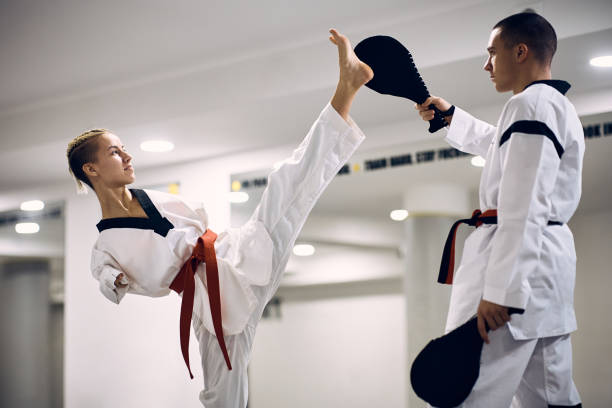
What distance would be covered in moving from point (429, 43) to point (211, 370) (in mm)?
1774

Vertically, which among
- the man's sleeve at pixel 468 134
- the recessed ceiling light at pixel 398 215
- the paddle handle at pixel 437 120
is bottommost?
the recessed ceiling light at pixel 398 215

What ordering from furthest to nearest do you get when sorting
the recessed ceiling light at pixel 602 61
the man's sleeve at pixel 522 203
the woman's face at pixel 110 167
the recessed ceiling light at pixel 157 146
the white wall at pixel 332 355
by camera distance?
the recessed ceiling light at pixel 157 146, the white wall at pixel 332 355, the recessed ceiling light at pixel 602 61, the woman's face at pixel 110 167, the man's sleeve at pixel 522 203

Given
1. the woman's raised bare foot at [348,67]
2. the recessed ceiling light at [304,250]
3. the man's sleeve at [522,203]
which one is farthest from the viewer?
the recessed ceiling light at [304,250]

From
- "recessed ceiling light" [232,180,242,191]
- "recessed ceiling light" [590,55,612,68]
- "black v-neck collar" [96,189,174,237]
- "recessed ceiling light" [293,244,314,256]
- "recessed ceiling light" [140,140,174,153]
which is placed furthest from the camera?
"recessed ceiling light" [232,180,242,191]

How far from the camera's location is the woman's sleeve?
7.68 feet

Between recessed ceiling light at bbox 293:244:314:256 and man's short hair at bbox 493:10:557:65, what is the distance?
2190 mm

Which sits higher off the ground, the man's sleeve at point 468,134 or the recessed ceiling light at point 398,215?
the man's sleeve at point 468,134

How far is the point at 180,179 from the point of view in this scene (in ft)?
14.8

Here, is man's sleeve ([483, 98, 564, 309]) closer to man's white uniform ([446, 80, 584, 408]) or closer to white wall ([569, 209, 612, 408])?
man's white uniform ([446, 80, 584, 408])

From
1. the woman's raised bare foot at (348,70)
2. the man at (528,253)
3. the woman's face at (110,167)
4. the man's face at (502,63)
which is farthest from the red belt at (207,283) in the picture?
the man's face at (502,63)

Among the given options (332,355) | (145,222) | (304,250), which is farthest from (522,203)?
(304,250)

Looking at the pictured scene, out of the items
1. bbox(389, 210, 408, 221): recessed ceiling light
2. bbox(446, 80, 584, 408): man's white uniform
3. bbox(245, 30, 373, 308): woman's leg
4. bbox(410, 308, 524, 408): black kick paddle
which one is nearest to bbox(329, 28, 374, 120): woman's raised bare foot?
bbox(245, 30, 373, 308): woman's leg

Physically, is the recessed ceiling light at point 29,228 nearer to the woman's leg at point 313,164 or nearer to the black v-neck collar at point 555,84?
the woman's leg at point 313,164

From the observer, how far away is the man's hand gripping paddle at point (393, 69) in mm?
2205
